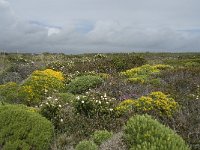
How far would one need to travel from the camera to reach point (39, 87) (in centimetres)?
1702

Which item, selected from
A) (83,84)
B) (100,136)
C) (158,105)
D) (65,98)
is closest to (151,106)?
(158,105)

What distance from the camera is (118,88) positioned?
15.8m

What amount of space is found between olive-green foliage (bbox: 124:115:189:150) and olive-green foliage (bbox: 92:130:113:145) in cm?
119

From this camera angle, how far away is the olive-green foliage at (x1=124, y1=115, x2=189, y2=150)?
7.98 m

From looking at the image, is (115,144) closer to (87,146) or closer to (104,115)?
(87,146)

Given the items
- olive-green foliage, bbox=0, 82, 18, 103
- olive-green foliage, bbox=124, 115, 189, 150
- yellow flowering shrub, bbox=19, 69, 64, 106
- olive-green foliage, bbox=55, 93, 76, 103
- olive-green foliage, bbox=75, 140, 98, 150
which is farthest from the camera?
olive-green foliage, bbox=0, 82, 18, 103

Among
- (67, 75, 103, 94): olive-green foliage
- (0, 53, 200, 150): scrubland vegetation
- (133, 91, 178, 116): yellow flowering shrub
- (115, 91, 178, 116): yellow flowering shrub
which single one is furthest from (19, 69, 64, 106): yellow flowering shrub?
(133, 91, 178, 116): yellow flowering shrub

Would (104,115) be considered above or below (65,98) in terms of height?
below

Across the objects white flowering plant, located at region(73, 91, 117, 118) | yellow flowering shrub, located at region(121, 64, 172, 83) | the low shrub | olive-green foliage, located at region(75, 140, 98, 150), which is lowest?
olive-green foliage, located at region(75, 140, 98, 150)

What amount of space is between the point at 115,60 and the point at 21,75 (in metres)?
5.56

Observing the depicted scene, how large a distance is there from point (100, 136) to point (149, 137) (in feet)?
6.91

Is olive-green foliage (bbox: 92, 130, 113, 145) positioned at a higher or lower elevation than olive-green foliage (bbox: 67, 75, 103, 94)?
lower

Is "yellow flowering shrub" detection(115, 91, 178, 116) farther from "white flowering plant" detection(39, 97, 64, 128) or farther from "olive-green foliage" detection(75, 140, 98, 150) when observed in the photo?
"olive-green foliage" detection(75, 140, 98, 150)

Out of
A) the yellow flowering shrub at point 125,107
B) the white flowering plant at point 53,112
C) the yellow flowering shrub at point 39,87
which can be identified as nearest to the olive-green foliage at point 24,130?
the white flowering plant at point 53,112
